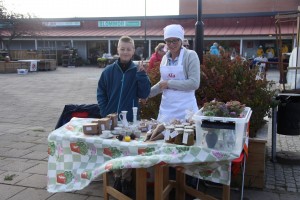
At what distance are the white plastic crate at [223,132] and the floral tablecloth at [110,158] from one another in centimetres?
9

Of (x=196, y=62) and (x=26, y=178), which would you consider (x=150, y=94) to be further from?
(x=26, y=178)

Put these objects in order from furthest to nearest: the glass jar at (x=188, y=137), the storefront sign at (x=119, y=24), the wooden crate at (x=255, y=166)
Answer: the storefront sign at (x=119, y=24), the wooden crate at (x=255, y=166), the glass jar at (x=188, y=137)

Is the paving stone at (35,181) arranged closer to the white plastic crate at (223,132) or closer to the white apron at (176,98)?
the white apron at (176,98)

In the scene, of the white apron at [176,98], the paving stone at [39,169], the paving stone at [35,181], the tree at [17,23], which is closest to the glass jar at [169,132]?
the white apron at [176,98]

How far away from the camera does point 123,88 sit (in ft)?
12.3

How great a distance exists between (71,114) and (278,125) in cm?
314

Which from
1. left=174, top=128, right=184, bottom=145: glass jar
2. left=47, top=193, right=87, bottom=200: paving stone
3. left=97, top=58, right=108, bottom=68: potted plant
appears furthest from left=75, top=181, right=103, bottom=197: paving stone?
left=97, top=58, right=108, bottom=68: potted plant

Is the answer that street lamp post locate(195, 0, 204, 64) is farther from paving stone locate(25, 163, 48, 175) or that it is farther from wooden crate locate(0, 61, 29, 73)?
wooden crate locate(0, 61, 29, 73)

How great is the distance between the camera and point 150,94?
3955 millimetres

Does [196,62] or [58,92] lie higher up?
[196,62]

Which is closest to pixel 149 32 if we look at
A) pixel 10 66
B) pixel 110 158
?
pixel 10 66

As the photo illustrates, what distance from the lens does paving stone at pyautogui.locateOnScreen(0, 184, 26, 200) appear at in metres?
4.00

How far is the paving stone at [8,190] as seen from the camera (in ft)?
13.1

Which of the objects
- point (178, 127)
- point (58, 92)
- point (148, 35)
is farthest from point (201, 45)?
point (148, 35)
